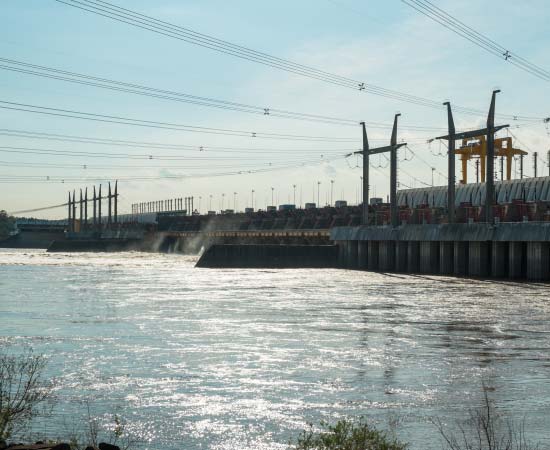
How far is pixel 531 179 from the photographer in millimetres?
84938

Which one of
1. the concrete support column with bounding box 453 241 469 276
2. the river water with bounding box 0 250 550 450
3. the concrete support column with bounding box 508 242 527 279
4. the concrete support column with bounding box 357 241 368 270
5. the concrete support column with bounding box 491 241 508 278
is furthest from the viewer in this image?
the concrete support column with bounding box 357 241 368 270

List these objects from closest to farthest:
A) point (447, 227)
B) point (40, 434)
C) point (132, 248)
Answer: point (40, 434)
point (447, 227)
point (132, 248)

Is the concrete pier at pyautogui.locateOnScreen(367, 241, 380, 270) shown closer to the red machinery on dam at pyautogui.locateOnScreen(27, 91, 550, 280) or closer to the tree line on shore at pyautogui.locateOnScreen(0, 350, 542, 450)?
the red machinery on dam at pyautogui.locateOnScreen(27, 91, 550, 280)

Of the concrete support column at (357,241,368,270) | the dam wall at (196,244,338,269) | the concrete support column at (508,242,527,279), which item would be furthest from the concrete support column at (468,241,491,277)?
the dam wall at (196,244,338,269)

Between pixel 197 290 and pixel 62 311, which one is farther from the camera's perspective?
pixel 197 290

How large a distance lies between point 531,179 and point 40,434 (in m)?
78.2

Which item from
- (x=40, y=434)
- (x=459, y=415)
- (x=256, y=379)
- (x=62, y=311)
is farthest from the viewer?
(x=62, y=311)

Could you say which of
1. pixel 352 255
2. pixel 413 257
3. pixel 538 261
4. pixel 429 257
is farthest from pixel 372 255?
pixel 538 261

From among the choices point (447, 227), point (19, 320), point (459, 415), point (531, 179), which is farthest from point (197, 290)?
point (531, 179)

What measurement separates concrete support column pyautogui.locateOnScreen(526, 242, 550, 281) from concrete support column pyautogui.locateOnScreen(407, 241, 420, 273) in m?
14.3

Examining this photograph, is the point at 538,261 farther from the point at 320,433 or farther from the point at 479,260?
the point at 320,433

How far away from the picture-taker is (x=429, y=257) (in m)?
70.0

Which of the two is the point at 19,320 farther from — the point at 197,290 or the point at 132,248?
the point at 132,248

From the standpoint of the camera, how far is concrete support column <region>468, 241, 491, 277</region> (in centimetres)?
6322
